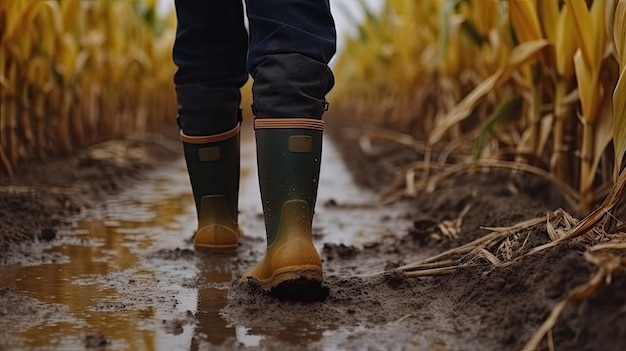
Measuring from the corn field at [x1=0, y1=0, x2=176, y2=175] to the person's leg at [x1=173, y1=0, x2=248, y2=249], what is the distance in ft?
2.87

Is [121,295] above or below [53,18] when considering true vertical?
below

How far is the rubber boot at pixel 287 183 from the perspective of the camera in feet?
4.21

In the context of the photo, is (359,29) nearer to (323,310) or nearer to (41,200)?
(41,200)

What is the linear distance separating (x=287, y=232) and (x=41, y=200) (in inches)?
44.8

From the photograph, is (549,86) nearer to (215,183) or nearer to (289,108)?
(215,183)

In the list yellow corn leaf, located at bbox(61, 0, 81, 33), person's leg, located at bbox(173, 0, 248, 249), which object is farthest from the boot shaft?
yellow corn leaf, located at bbox(61, 0, 81, 33)

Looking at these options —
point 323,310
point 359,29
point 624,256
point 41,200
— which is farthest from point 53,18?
point 359,29

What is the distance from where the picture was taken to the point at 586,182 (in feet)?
5.88

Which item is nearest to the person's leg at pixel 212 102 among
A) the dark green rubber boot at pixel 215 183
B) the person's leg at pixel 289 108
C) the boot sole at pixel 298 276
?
the dark green rubber boot at pixel 215 183

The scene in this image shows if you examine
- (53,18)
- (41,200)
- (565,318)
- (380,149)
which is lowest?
(380,149)

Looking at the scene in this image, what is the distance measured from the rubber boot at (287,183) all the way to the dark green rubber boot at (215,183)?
376 millimetres

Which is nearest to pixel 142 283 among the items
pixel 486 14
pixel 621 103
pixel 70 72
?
pixel 621 103

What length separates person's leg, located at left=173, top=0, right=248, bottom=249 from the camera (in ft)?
5.27

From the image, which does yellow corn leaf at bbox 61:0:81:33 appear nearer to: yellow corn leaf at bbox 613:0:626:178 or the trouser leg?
the trouser leg
